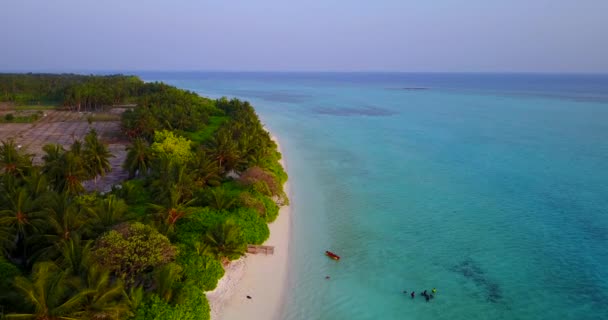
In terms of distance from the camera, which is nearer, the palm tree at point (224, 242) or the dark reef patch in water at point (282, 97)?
the palm tree at point (224, 242)

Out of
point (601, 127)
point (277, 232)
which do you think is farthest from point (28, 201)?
point (601, 127)

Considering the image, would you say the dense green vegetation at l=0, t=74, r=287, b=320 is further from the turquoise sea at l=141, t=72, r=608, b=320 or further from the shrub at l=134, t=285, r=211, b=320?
the turquoise sea at l=141, t=72, r=608, b=320

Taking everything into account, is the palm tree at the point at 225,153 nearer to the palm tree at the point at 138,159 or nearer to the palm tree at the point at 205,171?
the palm tree at the point at 205,171

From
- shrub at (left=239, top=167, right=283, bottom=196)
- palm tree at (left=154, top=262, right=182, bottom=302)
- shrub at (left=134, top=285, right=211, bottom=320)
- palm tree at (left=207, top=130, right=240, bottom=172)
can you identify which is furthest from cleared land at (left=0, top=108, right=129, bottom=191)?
shrub at (left=134, top=285, right=211, bottom=320)

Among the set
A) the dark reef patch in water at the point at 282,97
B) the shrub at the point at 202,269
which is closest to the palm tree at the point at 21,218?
the shrub at the point at 202,269

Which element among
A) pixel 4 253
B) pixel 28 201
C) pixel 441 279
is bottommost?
pixel 441 279

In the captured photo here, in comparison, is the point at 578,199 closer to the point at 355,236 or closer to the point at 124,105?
the point at 355,236
